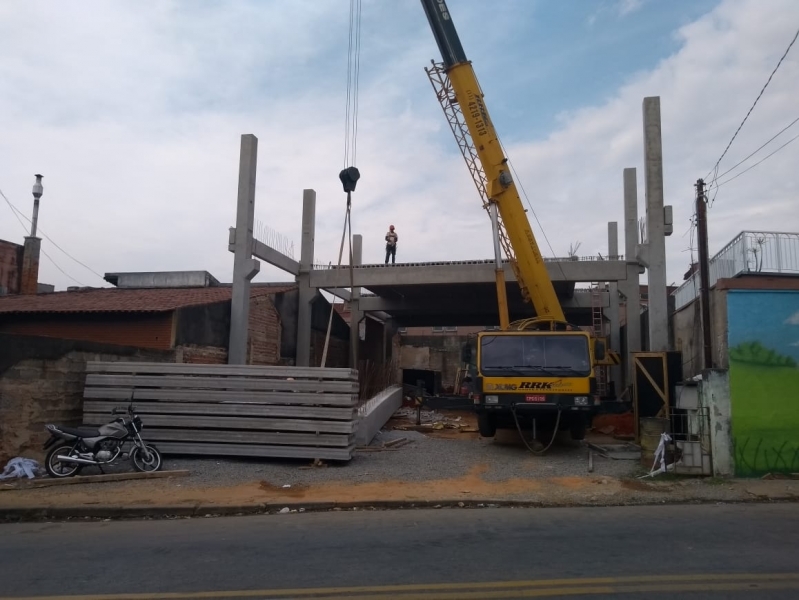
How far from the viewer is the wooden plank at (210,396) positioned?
12.8 meters

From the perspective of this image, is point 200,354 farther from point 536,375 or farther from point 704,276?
point 704,276

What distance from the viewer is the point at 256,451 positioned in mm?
12750

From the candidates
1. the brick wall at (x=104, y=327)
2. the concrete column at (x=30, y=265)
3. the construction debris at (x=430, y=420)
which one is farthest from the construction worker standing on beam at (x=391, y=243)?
the concrete column at (x=30, y=265)

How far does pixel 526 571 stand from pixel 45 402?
389 inches

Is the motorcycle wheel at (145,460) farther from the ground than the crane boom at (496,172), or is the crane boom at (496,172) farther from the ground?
the crane boom at (496,172)

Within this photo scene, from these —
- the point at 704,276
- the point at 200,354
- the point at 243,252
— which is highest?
the point at 243,252

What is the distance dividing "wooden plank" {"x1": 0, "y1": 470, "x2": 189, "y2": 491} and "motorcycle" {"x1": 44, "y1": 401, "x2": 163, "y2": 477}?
24 cm

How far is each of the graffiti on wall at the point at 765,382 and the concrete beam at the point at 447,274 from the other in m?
11.5

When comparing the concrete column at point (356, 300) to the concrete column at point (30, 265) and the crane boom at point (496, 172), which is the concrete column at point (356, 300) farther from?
the concrete column at point (30, 265)

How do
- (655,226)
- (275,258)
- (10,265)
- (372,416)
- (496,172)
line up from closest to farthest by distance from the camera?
(372,416), (496,172), (655,226), (275,258), (10,265)

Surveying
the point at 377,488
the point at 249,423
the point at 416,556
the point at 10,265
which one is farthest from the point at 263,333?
the point at 416,556

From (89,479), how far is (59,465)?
2.23 ft

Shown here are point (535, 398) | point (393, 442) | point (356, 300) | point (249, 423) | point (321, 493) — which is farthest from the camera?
point (356, 300)

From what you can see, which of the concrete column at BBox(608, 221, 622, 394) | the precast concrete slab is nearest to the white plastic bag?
the precast concrete slab
